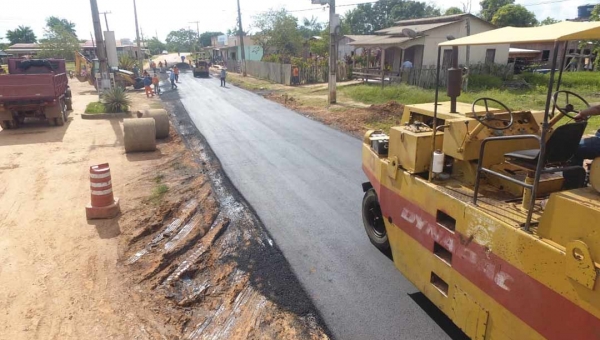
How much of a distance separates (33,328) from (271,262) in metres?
2.66

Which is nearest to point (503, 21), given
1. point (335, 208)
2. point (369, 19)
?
point (369, 19)

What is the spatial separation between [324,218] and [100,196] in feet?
12.2

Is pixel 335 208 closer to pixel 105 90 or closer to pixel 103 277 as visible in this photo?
pixel 103 277

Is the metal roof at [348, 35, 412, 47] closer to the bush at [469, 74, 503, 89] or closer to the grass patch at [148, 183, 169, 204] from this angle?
the bush at [469, 74, 503, 89]

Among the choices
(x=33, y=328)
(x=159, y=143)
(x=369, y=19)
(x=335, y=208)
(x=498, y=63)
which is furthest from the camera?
(x=369, y=19)

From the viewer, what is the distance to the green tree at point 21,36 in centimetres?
8156

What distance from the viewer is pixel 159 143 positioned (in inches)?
494

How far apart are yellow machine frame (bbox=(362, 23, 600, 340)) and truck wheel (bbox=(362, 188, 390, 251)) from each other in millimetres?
230

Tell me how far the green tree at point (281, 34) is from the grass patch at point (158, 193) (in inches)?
1487

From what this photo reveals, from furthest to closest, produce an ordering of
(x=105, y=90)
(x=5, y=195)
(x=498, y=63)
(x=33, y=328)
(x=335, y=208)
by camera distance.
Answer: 1. (x=498, y=63)
2. (x=105, y=90)
3. (x=5, y=195)
4. (x=335, y=208)
5. (x=33, y=328)

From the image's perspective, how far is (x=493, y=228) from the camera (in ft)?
10.5

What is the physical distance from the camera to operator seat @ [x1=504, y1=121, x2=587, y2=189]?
338 cm

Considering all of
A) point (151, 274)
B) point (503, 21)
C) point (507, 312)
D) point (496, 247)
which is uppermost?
point (503, 21)

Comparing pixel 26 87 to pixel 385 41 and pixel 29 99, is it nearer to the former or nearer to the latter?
pixel 29 99
